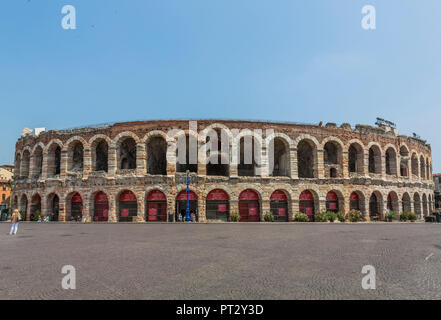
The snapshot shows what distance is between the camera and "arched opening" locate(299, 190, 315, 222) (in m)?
26.9

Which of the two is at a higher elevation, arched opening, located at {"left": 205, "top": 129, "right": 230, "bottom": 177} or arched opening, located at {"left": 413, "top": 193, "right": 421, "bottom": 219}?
arched opening, located at {"left": 205, "top": 129, "right": 230, "bottom": 177}

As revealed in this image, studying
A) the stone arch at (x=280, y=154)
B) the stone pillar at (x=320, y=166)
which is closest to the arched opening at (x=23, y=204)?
the stone arch at (x=280, y=154)

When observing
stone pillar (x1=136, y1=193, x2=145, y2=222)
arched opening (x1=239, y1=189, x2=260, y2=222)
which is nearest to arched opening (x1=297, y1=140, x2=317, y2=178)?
arched opening (x1=239, y1=189, x2=260, y2=222)

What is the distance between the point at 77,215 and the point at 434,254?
27.9 meters

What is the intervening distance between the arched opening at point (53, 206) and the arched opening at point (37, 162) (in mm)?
3299

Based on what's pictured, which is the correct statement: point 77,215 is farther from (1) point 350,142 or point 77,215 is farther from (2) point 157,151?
(1) point 350,142

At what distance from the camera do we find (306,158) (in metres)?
30.5

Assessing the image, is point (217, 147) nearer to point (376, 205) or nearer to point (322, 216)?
point (322, 216)

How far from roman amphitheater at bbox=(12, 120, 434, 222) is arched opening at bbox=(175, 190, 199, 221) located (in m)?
0.09

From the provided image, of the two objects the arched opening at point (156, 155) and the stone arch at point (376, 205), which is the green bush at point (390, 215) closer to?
the stone arch at point (376, 205)

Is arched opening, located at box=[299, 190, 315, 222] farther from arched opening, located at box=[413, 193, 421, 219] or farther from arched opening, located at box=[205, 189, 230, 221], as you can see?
arched opening, located at box=[413, 193, 421, 219]

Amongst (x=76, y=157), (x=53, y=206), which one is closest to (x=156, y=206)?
(x=76, y=157)

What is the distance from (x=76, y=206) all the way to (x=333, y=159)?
27.0m
